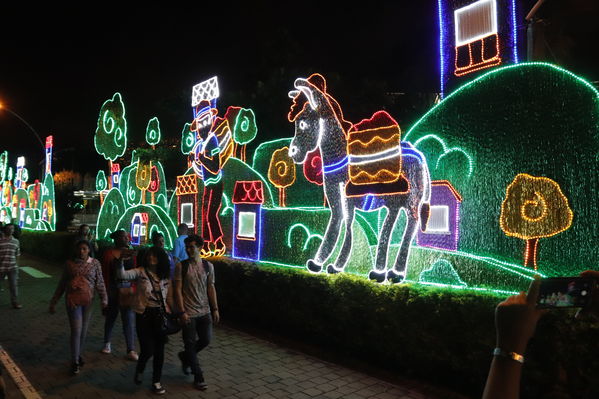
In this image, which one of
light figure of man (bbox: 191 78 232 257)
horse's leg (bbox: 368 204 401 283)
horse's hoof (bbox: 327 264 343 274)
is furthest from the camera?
light figure of man (bbox: 191 78 232 257)

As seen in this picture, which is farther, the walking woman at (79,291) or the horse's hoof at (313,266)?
the horse's hoof at (313,266)

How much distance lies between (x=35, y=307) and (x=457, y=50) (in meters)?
10.3

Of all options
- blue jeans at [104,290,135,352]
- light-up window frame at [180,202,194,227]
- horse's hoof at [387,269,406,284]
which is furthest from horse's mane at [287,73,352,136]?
light-up window frame at [180,202,194,227]

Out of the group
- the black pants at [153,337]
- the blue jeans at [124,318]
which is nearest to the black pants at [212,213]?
the blue jeans at [124,318]

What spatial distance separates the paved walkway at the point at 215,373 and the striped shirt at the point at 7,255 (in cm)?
241

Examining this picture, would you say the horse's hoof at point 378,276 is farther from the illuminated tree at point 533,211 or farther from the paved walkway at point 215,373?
the illuminated tree at point 533,211

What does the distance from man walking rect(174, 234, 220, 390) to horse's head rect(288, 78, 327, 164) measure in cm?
324

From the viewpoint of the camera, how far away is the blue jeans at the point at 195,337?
17.8ft

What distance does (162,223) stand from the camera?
1296 cm

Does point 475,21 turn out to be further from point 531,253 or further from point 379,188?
point 531,253

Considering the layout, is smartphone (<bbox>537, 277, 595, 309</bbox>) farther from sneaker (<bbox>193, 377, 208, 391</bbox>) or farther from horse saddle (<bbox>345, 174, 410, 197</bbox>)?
horse saddle (<bbox>345, 174, 410, 197</bbox>)

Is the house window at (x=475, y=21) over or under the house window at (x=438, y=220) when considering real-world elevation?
over

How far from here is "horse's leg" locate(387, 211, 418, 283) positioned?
6.79m

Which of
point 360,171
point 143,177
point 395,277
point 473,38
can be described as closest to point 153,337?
point 395,277
